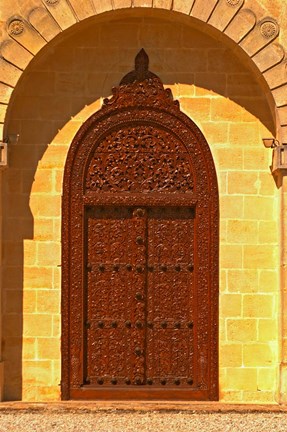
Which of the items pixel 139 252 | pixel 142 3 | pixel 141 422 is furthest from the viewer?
pixel 139 252

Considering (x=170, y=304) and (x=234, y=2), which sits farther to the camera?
(x=170, y=304)

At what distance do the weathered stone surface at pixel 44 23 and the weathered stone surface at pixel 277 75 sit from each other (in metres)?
1.99

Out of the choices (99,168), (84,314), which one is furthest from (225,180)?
(84,314)

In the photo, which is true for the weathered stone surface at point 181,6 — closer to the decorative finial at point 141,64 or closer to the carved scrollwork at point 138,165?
the decorative finial at point 141,64

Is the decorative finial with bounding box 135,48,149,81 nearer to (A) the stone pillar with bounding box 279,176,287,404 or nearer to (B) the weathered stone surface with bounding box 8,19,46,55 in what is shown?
(B) the weathered stone surface with bounding box 8,19,46,55

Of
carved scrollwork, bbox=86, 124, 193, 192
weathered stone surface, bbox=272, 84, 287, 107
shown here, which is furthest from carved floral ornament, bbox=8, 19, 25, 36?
weathered stone surface, bbox=272, 84, 287, 107

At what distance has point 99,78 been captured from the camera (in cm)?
1041

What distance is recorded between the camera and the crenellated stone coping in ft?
32.6

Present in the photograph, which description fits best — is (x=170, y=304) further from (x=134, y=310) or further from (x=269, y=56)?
(x=269, y=56)

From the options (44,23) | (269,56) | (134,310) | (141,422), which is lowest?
(141,422)

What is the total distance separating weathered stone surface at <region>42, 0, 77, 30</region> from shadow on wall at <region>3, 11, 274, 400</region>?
16.4 inches

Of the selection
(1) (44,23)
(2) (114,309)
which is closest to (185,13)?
(1) (44,23)

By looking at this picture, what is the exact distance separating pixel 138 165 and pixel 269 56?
63.9 inches

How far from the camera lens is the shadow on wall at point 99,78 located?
10359mm
